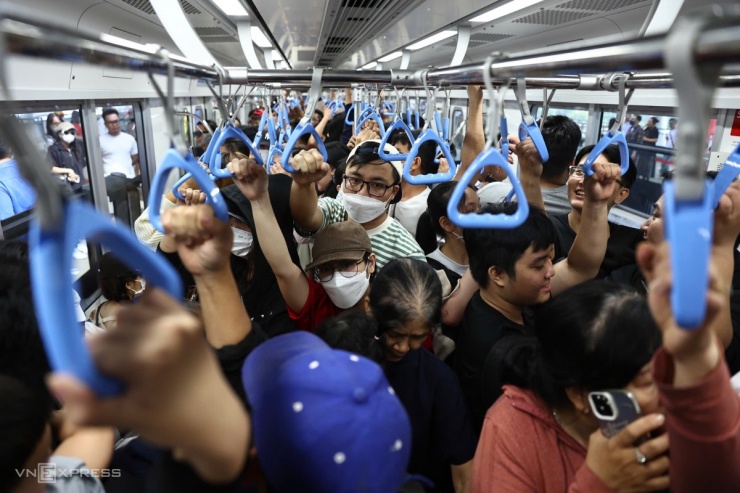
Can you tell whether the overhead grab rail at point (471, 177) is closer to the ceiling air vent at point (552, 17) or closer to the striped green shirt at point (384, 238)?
the striped green shirt at point (384, 238)

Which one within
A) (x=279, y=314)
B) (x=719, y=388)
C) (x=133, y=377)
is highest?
(x=133, y=377)

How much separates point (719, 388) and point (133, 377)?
685mm

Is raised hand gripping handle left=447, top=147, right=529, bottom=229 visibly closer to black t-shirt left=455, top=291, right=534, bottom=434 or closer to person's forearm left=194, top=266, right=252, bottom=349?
person's forearm left=194, top=266, right=252, bottom=349

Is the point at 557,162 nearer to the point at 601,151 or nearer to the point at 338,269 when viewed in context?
the point at 601,151

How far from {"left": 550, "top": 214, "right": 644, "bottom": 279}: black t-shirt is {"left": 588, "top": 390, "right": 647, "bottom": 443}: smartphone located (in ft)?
4.09

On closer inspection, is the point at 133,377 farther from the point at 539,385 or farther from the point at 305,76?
the point at 305,76

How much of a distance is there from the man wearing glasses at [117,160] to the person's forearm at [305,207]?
109 inches

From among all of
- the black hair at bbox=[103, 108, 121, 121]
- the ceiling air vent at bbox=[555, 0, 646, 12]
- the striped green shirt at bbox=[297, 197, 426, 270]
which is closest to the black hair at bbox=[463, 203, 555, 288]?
the striped green shirt at bbox=[297, 197, 426, 270]

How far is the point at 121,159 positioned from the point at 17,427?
13.3 feet

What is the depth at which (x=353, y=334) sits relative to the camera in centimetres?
133

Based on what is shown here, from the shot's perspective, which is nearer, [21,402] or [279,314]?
[21,402]

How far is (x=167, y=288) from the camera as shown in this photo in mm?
490

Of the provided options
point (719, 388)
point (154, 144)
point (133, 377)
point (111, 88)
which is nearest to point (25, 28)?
point (133, 377)

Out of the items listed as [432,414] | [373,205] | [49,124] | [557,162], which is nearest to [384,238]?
[373,205]
